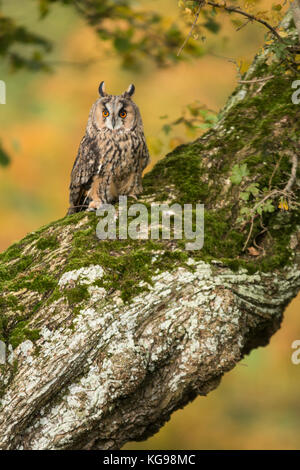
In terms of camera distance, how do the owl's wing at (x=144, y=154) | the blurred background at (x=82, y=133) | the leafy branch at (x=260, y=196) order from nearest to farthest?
the leafy branch at (x=260, y=196) → the owl's wing at (x=144, y=154) → the blurred background at (x=82, y=133)

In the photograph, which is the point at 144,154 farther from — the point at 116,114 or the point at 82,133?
the point at 82,133

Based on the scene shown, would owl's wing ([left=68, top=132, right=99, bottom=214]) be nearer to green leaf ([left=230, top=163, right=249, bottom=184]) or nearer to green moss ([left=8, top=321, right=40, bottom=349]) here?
green leaf ([left=230, top=163, right=249, bottom=184])

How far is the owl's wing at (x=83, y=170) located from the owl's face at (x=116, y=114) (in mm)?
142

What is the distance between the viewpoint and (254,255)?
282 centimetres

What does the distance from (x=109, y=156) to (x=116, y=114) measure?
0.99 ft

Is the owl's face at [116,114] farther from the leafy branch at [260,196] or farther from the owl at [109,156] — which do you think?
the leafy branch at [260,196]

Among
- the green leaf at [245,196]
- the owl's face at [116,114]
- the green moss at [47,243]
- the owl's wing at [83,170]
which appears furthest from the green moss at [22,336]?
the owl's face at [116,114]

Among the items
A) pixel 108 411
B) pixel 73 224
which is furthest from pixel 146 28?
pixel 108 411

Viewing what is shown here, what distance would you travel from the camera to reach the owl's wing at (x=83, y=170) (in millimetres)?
3572

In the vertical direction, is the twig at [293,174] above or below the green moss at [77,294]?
above

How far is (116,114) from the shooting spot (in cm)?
367

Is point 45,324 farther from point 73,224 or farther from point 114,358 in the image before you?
point 73,224

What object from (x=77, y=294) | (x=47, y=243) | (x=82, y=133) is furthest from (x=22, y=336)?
(x=82, y=133)

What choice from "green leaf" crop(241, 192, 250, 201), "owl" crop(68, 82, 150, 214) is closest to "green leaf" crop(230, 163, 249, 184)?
"green leaf" crop(241, 192, 250, 201)
